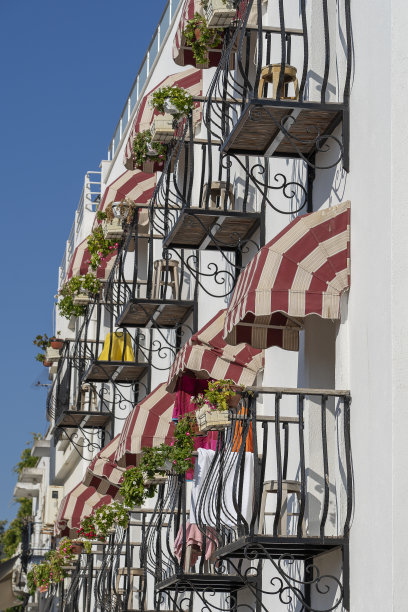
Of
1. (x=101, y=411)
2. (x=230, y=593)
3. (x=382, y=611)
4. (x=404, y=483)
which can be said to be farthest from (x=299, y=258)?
(x=101, y=411)

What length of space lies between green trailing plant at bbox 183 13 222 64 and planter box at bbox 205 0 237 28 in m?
0.20

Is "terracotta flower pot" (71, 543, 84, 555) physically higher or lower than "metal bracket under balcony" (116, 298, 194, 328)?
lower

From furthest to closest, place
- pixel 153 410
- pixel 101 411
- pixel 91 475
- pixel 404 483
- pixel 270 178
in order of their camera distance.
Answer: pixel 101 411 < pixel 91 475 < pixel 153 410 < pixel 270 178 < pixel 404 483

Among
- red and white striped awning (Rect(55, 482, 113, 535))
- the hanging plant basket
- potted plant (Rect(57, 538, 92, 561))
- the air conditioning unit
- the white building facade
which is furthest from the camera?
the air conditioning unit

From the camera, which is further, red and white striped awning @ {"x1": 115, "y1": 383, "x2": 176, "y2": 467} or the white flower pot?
red and white striped awning @ {"x1": 115, "y1": 383, "x2": 176, "y2": 467}

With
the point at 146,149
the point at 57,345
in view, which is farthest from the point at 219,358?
the point at 57,345

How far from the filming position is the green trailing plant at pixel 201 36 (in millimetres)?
14930

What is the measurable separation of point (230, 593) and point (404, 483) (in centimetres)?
640

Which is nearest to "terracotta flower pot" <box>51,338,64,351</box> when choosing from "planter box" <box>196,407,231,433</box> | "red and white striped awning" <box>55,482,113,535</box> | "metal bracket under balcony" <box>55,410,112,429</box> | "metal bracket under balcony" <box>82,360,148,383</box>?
"metal bracket under balcony" <box>55,410,112,429</box>

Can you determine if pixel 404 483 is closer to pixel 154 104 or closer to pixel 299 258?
pixel 299 258

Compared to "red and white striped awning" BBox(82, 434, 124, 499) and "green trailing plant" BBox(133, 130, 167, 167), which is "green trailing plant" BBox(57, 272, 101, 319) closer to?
"red and white striped awning" BBox(82, 434, 124, 499)

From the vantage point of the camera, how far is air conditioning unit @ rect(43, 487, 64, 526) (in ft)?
120

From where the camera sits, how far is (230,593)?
14.9 metres

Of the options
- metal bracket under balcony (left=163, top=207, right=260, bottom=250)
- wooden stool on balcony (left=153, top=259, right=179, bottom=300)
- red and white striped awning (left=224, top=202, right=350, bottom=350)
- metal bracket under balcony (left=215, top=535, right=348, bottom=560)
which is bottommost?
metal bracket under balcony (left=215, top=535, right=348, bottom=560)
